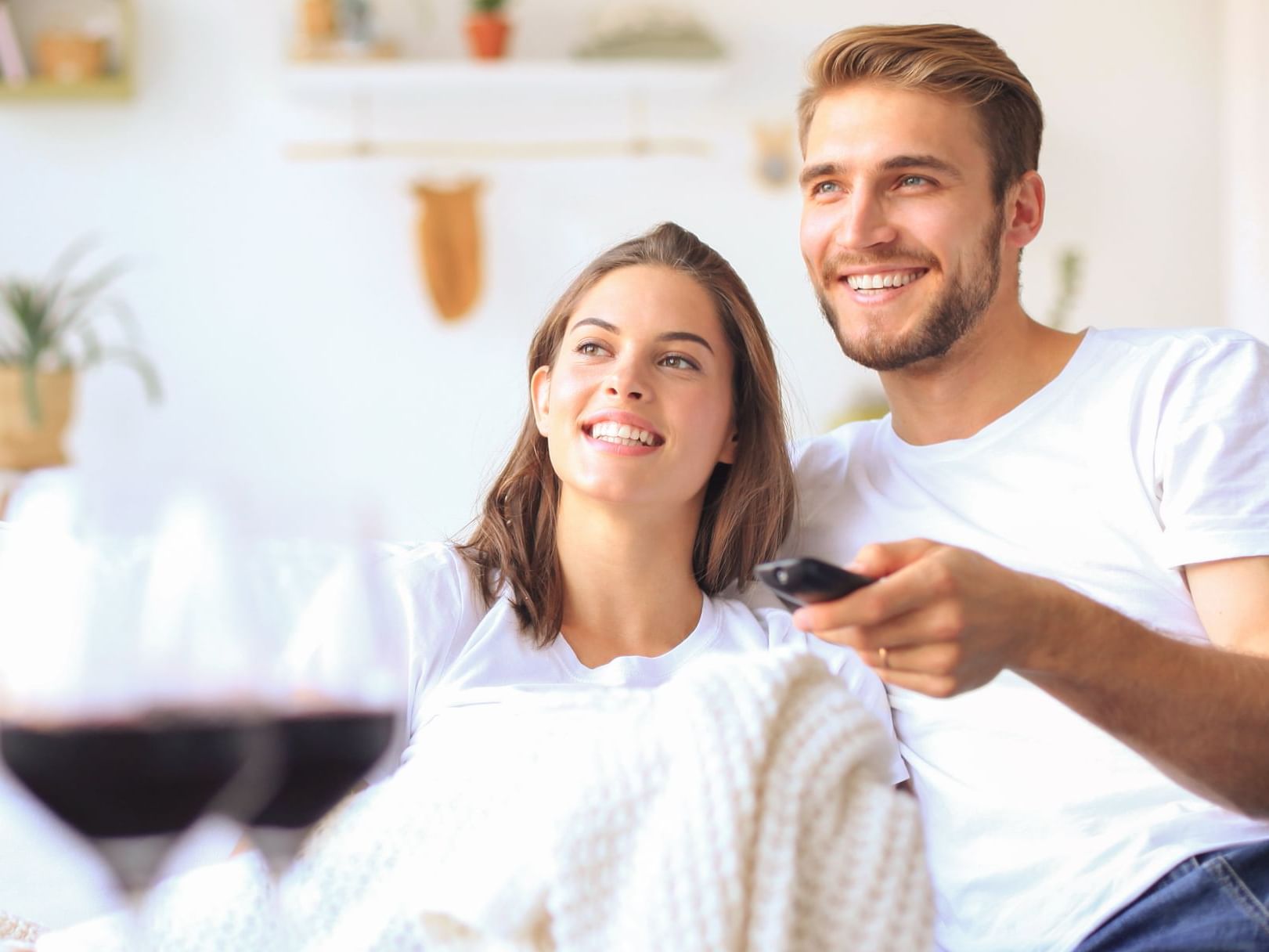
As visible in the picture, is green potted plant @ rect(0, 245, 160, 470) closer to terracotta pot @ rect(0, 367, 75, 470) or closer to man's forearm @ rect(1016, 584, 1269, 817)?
terracotta pot @ rect(0, 367, 75, 470)

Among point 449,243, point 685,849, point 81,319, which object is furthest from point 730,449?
point 81,319

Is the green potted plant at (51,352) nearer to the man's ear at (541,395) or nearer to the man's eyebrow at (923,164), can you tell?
the man's ear at (541,395)

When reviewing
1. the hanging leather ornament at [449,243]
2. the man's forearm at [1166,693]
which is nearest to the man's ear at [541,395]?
the man's forearm at [1166,693]

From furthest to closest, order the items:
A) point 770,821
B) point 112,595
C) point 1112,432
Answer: point 1112,432 < point 770,821 < point 112,595

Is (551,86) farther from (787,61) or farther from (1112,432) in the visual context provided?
(1112,432)

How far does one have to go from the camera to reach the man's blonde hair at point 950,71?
5.25 ft

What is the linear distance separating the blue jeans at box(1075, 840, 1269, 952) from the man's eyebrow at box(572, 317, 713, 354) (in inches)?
30.2

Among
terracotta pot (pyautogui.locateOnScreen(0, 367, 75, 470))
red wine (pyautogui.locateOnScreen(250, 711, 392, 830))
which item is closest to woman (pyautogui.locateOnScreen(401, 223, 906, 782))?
red wine (pyautogui.locateOnScreen(250, 711, 392, 830))

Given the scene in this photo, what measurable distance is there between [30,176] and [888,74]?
11.1ft

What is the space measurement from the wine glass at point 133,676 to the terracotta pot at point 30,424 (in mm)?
3139

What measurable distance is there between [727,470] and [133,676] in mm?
1186

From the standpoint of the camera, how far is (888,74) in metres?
1.62

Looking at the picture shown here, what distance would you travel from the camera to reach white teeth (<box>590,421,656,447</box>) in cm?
146

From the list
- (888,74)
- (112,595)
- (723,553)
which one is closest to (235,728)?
(112,595)
